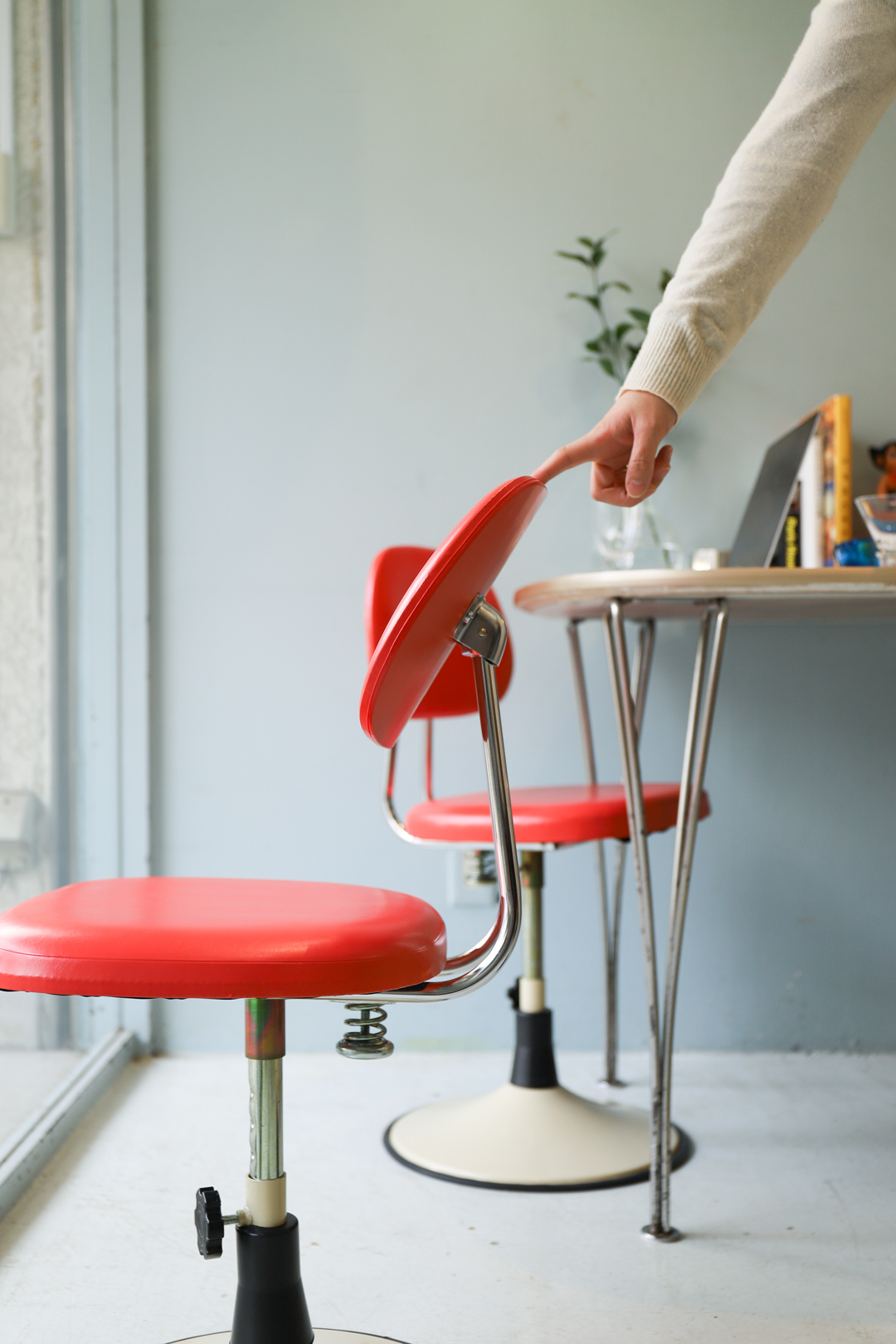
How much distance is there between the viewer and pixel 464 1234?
49.4 inches

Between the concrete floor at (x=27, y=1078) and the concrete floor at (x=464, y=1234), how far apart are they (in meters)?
0.08

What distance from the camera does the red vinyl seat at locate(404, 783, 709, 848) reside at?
1.36 m

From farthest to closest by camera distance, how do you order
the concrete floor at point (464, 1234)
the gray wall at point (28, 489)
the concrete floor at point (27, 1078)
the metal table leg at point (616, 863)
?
the metal table leg at point (616, 863) → the gray wall at point (28, 489) → the concrete floor at point (27, 1078) → the concrete floor at point (464, 1234)

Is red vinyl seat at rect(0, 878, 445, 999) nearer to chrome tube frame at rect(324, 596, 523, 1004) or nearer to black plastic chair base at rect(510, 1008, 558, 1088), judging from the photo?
chrome tube frame at rect(324, 596, 523, 1004)

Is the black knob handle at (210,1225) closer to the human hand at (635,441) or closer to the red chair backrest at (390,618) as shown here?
the human hand at (635,441)

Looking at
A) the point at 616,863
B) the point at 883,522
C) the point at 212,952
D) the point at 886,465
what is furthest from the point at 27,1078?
the point at 886,465

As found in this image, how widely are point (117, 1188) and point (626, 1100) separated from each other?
777mm

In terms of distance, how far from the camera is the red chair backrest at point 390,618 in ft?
4.91

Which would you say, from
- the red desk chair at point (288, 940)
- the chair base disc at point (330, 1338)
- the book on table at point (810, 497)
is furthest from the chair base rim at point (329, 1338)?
the book on table at point (810, 497)

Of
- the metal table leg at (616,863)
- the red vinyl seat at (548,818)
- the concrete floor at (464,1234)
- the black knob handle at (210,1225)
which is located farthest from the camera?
the metal table leg at (616,863)

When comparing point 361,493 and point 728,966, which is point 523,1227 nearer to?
point 728,966

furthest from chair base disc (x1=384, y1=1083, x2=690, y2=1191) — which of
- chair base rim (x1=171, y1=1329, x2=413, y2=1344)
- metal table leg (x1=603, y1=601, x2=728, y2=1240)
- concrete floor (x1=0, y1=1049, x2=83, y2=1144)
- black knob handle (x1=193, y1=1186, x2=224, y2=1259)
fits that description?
black knob handle (x1=193, y1=1186, x2=224, y2=1259)

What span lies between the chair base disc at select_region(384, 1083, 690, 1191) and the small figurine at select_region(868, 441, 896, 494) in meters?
1.17

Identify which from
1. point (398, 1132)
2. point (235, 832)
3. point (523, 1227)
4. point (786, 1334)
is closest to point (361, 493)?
point (235, 832)
